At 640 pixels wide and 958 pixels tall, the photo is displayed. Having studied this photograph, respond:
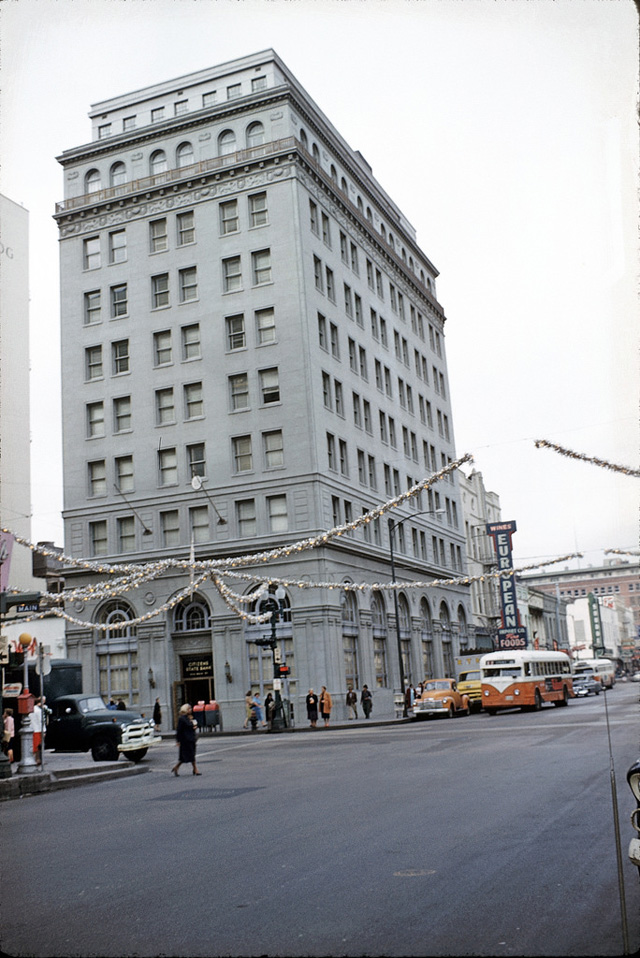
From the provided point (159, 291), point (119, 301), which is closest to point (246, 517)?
point (159, 291)

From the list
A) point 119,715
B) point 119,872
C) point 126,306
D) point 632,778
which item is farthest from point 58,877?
point 126,306

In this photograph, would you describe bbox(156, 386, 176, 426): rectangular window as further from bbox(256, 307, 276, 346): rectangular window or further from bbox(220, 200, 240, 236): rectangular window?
bbox(220, 200, 240, 236): rectangular window

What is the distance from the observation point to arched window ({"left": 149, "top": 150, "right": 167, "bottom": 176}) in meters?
56.8

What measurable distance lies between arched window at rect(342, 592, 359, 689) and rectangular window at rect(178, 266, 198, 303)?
19.1 metres

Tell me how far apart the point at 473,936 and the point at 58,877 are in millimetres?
4762

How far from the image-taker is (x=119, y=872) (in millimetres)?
9383

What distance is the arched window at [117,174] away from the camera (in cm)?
5784

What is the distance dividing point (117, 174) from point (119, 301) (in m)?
8.44

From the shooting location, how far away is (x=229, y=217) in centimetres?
5434

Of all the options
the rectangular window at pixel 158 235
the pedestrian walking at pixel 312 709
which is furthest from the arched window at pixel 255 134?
the pedestrian walking at pixel 312 709

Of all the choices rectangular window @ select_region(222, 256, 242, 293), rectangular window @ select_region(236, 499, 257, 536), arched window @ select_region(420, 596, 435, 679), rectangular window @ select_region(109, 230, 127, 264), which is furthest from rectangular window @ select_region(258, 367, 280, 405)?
arched window @ select_region(420, 596, 435, 679)

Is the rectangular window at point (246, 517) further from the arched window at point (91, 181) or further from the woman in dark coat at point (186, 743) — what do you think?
the woman in dark coat at point (186, 743)

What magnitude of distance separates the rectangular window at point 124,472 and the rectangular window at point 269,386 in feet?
29.1

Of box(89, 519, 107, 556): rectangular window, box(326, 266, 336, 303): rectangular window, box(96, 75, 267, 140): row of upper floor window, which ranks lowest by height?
box(89, 519, 107, 556): rectangular window
